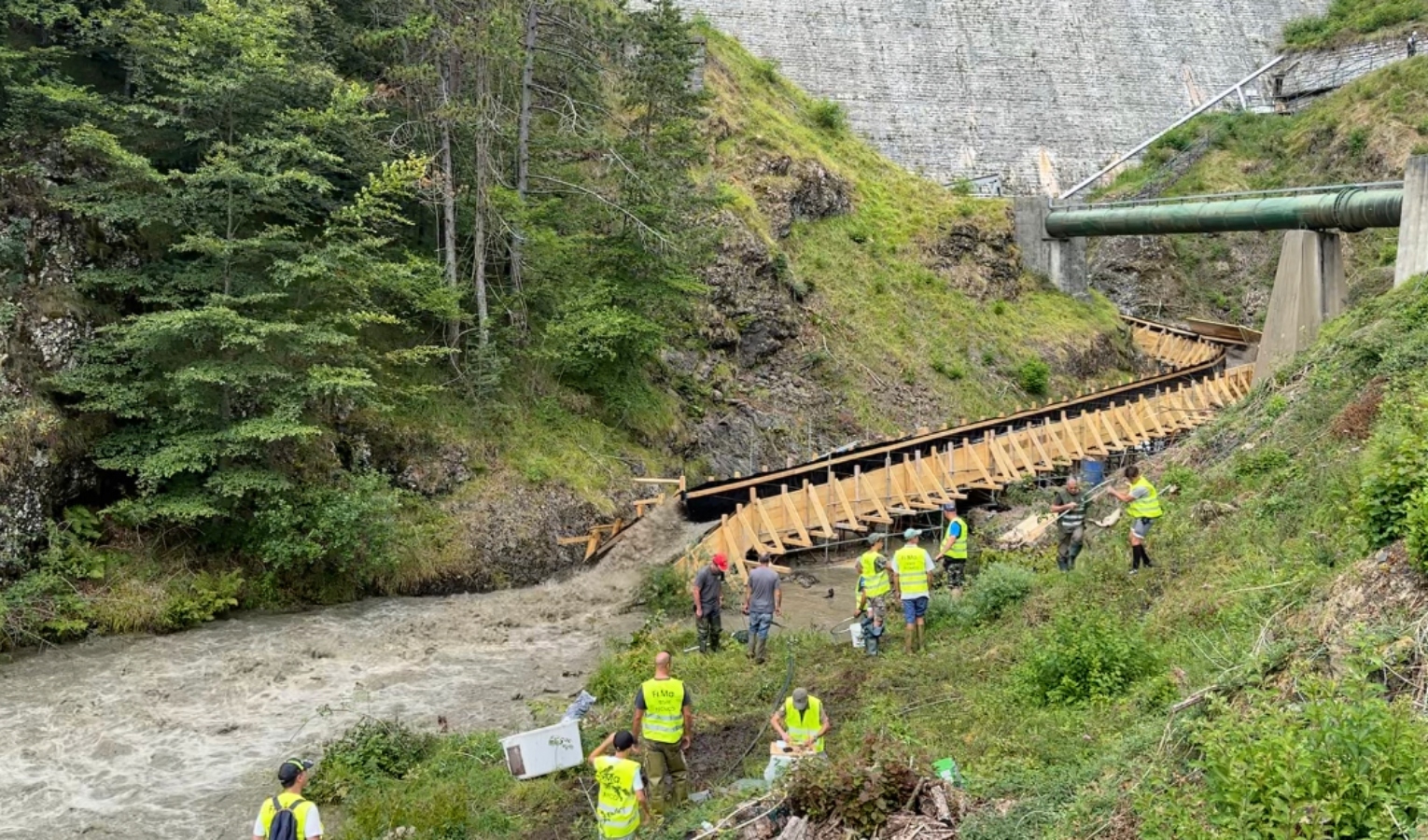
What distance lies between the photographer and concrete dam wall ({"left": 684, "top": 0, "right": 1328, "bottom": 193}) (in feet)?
144

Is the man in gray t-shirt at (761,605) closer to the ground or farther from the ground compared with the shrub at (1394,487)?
closer to the ground

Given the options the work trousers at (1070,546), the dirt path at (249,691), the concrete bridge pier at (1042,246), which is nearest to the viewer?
the dirt path at (249,691)

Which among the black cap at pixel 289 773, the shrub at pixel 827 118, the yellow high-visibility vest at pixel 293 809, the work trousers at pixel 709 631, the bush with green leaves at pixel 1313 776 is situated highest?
the shrub at pixel 827 118

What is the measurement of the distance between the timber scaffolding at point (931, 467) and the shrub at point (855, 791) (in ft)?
30.4

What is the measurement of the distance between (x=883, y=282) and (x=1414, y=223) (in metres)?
14.6

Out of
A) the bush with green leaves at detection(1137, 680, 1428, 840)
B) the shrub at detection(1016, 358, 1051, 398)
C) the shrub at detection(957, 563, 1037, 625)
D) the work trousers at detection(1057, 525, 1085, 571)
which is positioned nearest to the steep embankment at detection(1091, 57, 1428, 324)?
the shrub at detection(1016, 358, 1051, 398)

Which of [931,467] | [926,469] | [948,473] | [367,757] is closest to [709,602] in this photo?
[367,757]

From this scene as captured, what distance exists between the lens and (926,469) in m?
19.6

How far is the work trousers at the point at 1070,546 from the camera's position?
12.6 meters

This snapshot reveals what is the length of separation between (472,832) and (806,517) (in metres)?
10.2

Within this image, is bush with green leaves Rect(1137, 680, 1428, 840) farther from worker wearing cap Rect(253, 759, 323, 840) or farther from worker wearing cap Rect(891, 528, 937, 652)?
worker wearing cap Rect(891, 528, 937, 652)

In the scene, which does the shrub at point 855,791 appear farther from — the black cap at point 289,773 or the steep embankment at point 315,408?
the steep embankment at point 315,408

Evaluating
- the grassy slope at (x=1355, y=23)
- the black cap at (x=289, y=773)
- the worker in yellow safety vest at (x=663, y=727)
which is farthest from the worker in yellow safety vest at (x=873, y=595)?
the grassy slope at (x=1355, y=23)

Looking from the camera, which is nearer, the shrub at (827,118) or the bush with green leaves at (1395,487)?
the bush with green leaves at (1395,487)
